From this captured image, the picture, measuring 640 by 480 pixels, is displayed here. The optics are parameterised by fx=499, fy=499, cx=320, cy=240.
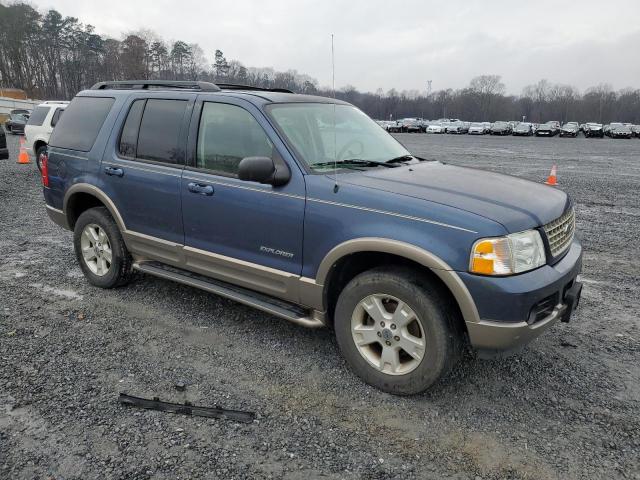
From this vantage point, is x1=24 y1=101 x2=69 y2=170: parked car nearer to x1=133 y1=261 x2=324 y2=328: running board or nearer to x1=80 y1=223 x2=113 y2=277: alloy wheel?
x1=80 y1=223 x2=113 y2=277: alloy wheel

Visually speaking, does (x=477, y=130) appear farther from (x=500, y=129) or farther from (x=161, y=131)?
(x=161, y=131)

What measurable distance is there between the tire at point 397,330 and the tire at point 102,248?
256cm

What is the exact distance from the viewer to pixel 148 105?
4613mm

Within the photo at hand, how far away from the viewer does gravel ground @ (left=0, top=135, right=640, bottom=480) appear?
2711mm

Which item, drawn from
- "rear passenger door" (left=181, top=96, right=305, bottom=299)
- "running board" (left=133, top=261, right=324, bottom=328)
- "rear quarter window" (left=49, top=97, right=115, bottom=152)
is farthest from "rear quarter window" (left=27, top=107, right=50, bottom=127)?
"rear passenger door" (left=181, top=96, right=305, bottom=299)

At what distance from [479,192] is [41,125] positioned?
13.8 metres

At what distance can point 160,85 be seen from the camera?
486 centimetres

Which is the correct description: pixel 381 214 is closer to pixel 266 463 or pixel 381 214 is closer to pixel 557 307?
pixel 557 307

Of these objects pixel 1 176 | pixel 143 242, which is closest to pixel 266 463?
pixel 143 242

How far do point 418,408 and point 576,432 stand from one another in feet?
3.05

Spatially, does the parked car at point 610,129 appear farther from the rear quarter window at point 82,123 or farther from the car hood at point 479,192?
the rear quarter window at point 82,123

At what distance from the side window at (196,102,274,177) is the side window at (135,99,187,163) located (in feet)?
0.91

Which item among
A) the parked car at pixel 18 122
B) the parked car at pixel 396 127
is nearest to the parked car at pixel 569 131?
the parked car at pixel 396 127

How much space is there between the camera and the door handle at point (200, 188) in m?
3.97
